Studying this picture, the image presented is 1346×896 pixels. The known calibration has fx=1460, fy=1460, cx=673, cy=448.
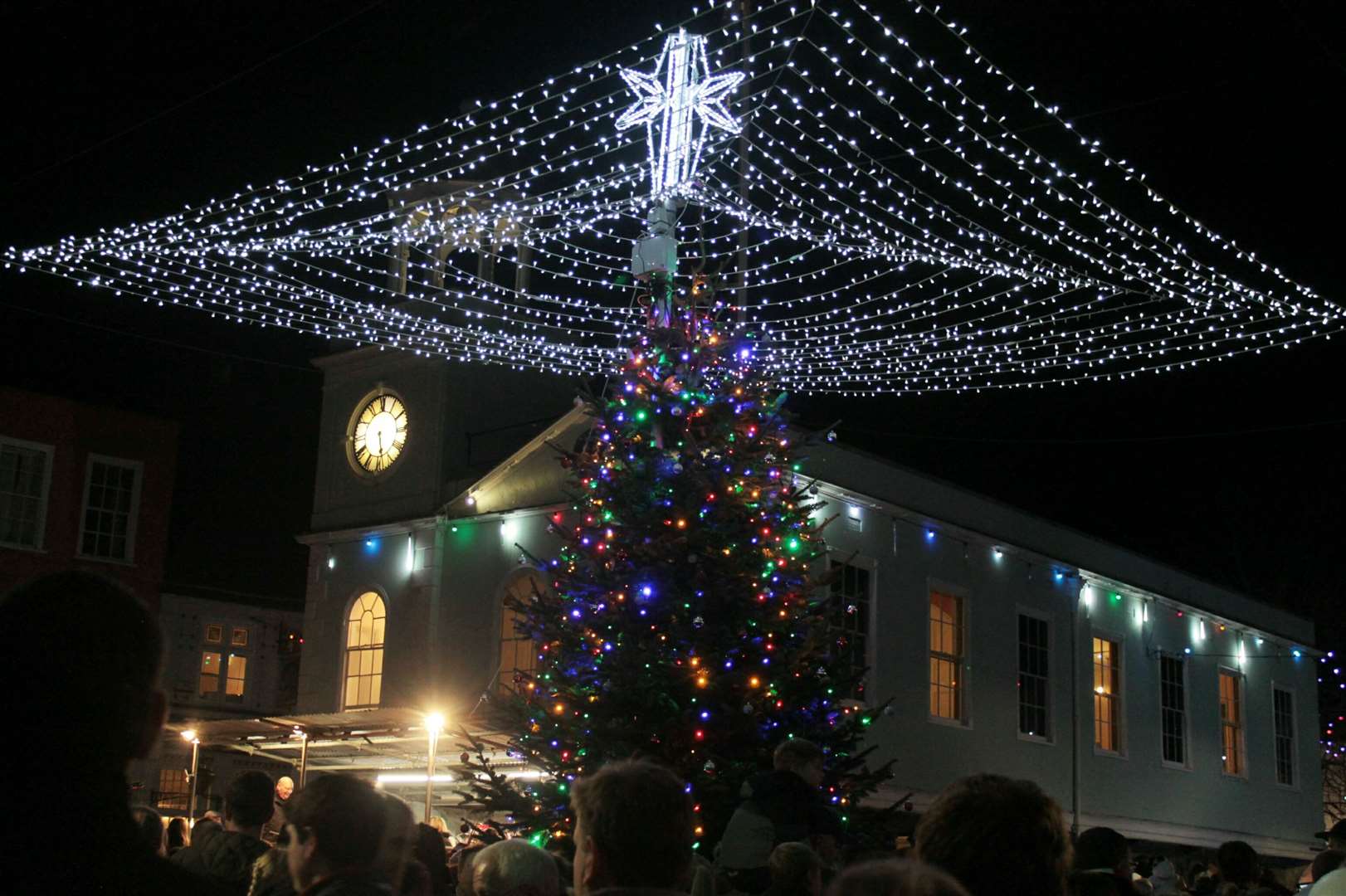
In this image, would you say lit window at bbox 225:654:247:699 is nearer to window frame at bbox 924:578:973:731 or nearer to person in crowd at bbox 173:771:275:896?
window frame at bbox 924:578:973:731

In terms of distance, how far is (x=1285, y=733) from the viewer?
30547mm

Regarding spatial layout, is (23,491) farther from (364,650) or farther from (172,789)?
(364,650)

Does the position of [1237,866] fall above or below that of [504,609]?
below

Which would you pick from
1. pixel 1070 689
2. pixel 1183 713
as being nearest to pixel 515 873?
pixel 1070 689

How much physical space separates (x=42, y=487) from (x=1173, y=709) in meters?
21.8

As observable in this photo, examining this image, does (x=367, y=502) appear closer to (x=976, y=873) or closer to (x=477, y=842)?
(x=477, y=842)

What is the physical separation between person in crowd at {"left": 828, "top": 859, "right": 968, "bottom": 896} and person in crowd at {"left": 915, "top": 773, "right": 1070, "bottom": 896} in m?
0.67

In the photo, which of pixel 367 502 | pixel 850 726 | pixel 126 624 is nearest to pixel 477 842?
pixel 850 726

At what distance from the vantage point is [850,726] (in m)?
11.6

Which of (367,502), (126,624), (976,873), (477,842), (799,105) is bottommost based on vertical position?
(477,842)

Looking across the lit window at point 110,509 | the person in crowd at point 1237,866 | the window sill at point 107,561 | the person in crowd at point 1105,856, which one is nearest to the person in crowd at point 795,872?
the person in crowd at point 1105,856

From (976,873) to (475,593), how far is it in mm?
18640

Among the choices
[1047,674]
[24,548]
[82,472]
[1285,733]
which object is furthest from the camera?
[1285,733]

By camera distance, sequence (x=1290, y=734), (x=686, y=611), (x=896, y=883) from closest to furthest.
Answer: (x=896, y=883), (x=686, y=611), (x=1290, y=734)
